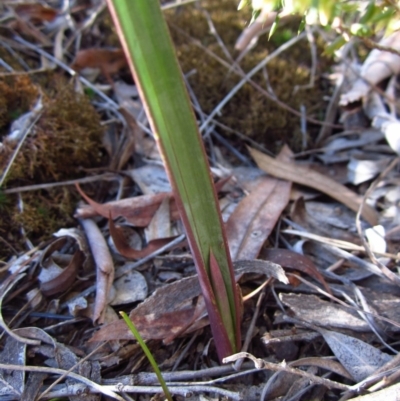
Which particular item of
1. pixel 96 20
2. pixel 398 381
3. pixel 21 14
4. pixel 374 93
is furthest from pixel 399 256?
pixel 21 14

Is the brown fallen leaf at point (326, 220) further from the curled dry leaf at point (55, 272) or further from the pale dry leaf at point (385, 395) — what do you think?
the curled dry leaf at point (55, 272)

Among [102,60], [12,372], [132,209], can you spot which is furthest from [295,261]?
[102,60]

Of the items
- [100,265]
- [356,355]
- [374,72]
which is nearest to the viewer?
[356,355]

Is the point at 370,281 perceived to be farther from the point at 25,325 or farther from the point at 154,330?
the point at 25,325

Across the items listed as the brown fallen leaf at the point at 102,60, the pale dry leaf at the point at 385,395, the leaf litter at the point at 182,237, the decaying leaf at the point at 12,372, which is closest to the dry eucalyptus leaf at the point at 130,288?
the leaf litter at the point at 182,237

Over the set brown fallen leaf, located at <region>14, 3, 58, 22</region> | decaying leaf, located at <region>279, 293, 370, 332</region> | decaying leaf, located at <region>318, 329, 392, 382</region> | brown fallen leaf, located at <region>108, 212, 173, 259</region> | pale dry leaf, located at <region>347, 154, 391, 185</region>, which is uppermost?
brown fallen leaf, located at <region>14, 3, 58, 22</region>

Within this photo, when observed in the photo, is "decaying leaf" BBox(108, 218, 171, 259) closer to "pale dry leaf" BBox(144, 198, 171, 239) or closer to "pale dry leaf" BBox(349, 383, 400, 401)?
"pale dry leaf" BBox(144, 198, 171, 239)

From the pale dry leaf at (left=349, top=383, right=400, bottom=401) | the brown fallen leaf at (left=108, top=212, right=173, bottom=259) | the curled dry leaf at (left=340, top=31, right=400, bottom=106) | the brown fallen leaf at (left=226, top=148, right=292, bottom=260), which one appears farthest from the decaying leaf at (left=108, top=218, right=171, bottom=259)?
the curled dry leaf at (left=340, top=31, right=400, bottom=106)

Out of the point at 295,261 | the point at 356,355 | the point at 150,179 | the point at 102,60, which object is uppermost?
the point at 102,60

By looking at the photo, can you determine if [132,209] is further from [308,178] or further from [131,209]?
[308,178]
